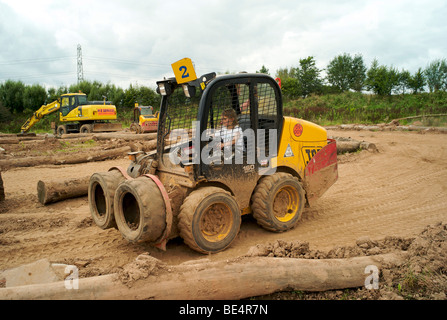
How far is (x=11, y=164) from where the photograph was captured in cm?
1073

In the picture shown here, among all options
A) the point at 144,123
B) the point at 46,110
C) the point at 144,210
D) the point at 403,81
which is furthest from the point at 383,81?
the point at 144,210

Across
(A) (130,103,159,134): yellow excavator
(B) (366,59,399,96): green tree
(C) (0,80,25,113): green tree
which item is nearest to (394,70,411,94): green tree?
(B) (366,59,399,96): green tree

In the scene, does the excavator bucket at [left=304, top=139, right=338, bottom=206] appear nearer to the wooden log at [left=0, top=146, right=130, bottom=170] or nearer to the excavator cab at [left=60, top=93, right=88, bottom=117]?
the wooden log at [left=0, top=146, right=130, bottom=170]

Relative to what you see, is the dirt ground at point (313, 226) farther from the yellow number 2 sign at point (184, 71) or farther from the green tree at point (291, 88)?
the green tree at point (291, 88)

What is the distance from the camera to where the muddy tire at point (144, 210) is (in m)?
3.65

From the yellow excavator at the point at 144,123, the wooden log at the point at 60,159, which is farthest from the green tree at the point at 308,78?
the wooden log at the point at 60,159

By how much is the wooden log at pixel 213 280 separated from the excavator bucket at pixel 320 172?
6.80 feet

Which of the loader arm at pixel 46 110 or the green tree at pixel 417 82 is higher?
the green tree at pixel 417 82

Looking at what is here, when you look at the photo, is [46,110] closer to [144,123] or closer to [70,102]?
[70,102]

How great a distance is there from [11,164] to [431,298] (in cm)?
1191

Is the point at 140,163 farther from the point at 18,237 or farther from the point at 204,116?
A: the point at 18,237

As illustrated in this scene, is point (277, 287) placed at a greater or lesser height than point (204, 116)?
lesser

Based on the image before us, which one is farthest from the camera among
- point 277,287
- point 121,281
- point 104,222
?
point 104,222

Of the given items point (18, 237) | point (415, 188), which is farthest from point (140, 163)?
point (415, 188)
